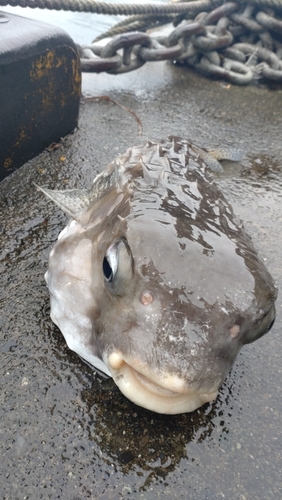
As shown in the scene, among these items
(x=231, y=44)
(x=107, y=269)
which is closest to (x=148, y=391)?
(x=107, y=269)

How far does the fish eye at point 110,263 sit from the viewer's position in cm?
155

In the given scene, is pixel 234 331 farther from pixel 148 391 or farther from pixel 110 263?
pixel 110 263

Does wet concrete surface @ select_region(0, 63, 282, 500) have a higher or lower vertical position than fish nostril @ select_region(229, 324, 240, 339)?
A: lower

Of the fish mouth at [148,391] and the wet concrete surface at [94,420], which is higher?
the fish mouth at [148,391]

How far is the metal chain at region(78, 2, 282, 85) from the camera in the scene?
Result: 4.88 metres

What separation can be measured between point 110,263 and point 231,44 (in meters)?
4.84

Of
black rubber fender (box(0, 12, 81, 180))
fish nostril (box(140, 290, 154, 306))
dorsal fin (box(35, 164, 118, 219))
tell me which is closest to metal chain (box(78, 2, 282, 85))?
black rubber fender (box(0, 12, 81, 180))

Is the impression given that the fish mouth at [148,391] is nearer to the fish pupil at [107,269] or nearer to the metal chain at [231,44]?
the fish pupil at [107,269]

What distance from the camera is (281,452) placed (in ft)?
5.74

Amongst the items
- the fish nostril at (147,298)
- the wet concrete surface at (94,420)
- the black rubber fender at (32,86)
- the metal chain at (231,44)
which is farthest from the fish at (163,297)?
the metal chain at (231,44)

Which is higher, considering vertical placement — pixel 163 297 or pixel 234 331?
pixel 163 297

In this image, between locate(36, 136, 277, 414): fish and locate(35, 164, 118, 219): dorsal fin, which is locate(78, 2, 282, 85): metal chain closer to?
locate(35, 164, 118, 219): dorsal fin

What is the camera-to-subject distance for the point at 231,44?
5.32 metres

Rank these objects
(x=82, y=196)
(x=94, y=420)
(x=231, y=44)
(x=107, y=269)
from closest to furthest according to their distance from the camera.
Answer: (x=107, y=269), (x=94, y=420), (x=82, y=196), (x=231, y=44)
